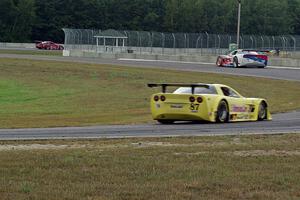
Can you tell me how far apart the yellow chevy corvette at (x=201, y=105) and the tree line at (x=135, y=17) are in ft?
318

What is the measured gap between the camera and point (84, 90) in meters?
38.9

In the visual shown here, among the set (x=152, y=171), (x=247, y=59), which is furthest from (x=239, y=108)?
(x=247, y=59)

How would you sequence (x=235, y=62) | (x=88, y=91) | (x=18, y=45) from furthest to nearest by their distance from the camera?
(x=18, y=45) < (x=235, y=62) < (x=88, y=91)

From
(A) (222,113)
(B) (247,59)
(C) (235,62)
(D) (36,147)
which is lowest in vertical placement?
(C) (235,62)

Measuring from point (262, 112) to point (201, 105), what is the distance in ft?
9.53

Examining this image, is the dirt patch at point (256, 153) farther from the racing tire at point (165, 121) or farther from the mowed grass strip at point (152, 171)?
the racing tire at point (165, 121)

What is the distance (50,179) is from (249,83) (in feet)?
109

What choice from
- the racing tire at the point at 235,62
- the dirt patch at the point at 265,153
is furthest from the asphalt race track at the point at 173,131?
the racing tire at the point at 235,62

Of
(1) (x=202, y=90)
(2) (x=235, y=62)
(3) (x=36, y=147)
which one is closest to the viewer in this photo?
(3) (x=36, y=147)

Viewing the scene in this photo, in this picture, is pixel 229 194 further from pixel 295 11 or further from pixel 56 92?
pixel 295 11

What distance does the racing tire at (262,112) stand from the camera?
21547 mm

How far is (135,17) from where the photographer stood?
12238cm

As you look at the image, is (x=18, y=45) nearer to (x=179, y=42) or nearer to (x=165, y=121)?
(x=179, y=42)

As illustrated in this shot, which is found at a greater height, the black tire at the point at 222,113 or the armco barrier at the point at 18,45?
the black tire at the point at 222,113
